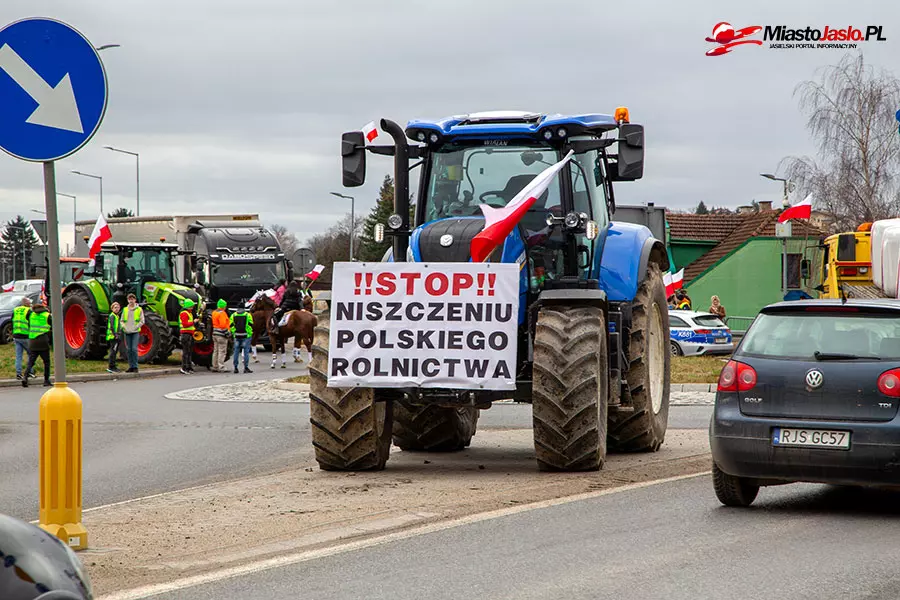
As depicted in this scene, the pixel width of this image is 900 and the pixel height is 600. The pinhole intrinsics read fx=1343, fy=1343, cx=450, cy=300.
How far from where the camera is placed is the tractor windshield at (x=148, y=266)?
110 feet

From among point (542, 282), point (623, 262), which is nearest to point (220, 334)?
point (623, 262)

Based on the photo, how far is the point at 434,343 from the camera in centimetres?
1152

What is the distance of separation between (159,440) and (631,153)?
22.8 feet

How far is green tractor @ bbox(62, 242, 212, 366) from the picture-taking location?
1271 inches

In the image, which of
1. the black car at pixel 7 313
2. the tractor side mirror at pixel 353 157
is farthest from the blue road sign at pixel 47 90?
the black car at pixel 7 313

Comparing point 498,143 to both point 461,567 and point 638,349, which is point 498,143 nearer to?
point 638,349

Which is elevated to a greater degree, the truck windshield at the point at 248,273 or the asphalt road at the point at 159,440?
the truck windshield at the point at 248,273

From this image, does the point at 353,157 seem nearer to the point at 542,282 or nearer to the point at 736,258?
the point at 542,282

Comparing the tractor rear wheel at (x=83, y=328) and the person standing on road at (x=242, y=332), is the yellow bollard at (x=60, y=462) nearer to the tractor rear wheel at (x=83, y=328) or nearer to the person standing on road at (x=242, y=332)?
the person standing on road at (x=242, y=332)

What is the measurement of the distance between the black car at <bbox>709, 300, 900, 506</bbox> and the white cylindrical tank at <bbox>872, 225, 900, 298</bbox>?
54.4ft

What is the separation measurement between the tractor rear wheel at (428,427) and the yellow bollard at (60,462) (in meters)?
6.14

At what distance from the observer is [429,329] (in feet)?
38.0

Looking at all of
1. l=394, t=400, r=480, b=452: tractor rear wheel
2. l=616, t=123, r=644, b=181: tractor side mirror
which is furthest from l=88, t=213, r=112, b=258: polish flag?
l=616, t=123, r=644, b=181: tractor side mirror

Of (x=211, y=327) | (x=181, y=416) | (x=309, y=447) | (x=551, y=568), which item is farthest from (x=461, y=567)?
(x=211, y=327)
